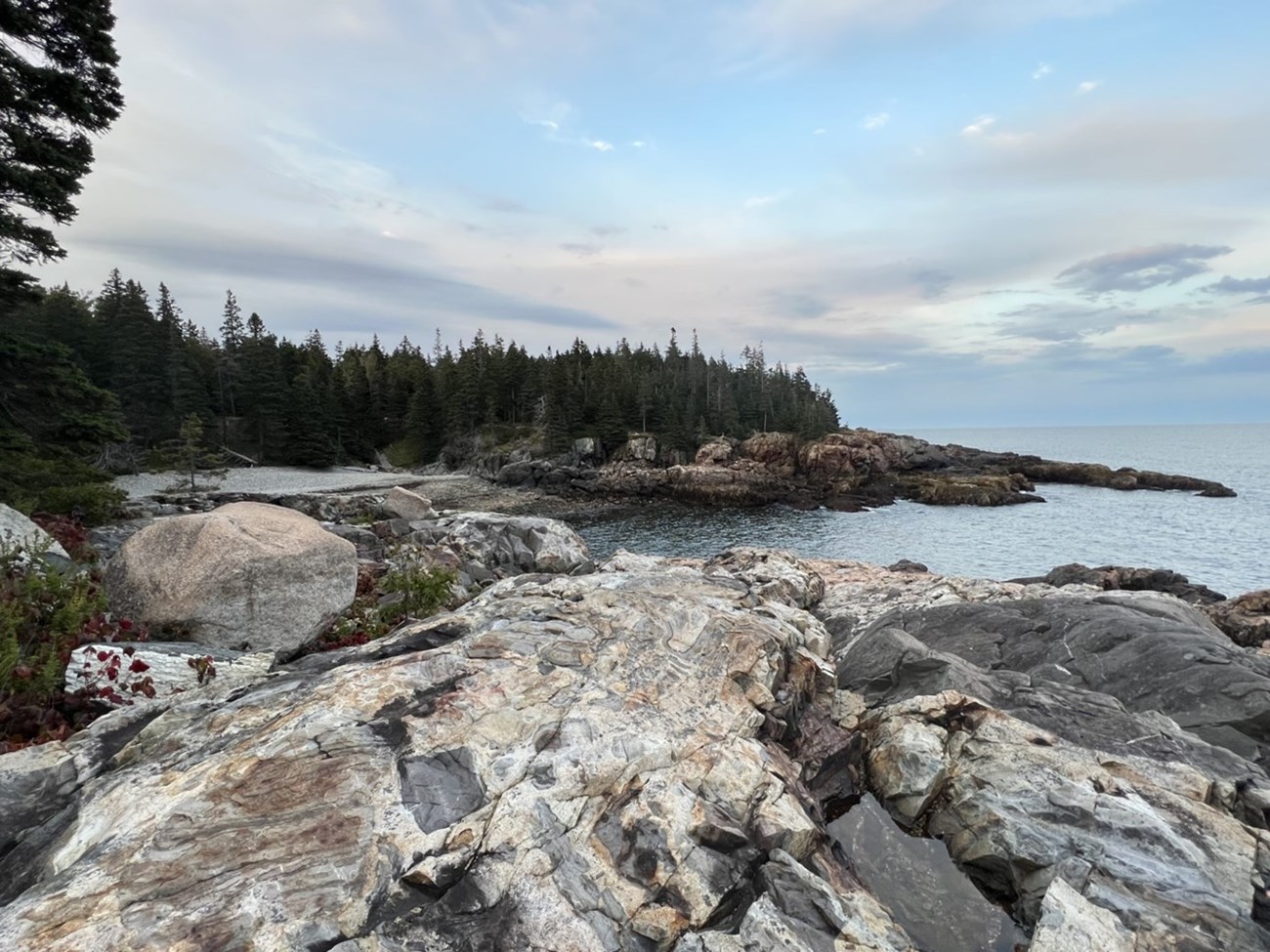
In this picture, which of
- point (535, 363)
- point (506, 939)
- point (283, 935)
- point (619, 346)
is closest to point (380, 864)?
point (283, 935)

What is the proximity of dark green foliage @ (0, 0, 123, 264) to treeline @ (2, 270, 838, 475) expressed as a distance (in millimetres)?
68088

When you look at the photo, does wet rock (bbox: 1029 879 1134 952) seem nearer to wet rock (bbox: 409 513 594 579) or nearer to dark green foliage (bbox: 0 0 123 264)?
wet rock (bbox: 409 513 594 579)

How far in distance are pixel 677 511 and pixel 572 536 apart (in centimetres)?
3703

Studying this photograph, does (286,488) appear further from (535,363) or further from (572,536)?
(535,363)

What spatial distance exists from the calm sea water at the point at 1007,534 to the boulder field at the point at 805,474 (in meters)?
4.91

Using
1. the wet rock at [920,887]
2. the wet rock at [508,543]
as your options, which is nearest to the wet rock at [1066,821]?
the wet rock at [920,887]

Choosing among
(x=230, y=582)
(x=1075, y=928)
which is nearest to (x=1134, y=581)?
(x=1075, y=928)

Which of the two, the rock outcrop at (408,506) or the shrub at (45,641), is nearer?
the shrub at (45,641)

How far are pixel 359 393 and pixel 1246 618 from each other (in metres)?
111

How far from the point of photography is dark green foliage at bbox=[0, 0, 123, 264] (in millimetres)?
14156

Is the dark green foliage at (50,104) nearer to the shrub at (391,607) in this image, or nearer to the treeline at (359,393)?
the shrub at (391,607)

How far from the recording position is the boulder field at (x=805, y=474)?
6919 cm

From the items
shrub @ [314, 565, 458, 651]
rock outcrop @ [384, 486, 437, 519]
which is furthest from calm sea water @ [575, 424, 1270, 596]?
shrub @ [314, 565, 458, 651]

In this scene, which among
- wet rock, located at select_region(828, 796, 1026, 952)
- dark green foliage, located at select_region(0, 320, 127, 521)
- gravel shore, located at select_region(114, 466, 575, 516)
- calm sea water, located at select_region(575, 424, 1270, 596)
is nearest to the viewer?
wet rock, located at select_region(828, 796, 1026, 952)
